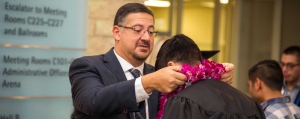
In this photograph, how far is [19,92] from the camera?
135 inches

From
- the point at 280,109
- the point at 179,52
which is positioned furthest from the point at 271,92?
the point at 179,52

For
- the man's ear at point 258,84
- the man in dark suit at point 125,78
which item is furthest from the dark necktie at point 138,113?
the man's ear at point 258,84

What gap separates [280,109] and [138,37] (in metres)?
1.71

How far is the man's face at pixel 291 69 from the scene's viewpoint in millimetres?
5152

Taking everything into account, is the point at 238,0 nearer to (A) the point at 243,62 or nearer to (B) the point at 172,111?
(A) the point at 243,62

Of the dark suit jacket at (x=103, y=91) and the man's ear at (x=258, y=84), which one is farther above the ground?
the dark suit jacket at (x=103, y=91)

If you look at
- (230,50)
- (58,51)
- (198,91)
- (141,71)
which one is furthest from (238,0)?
(198,91)

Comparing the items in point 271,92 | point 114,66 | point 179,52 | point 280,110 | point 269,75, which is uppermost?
point 179,52

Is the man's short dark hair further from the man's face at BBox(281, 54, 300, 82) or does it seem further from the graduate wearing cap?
the graduate wearing cap

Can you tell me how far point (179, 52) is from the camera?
2.12 metres

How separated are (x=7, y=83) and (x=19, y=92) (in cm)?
14

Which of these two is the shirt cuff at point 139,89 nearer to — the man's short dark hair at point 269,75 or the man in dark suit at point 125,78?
the man in dark suit at point 125,78

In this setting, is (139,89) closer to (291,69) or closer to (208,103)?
(208,103)

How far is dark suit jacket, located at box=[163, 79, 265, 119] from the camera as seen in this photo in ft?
5.88
